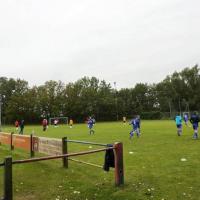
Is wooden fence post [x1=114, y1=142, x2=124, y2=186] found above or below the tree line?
below

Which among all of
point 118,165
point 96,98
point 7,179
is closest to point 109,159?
point 118,165

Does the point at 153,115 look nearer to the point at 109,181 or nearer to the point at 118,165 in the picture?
the point at 109,181

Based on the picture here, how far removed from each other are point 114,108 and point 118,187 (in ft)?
308

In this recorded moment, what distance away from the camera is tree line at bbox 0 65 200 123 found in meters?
95.2

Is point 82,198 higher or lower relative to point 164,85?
lower

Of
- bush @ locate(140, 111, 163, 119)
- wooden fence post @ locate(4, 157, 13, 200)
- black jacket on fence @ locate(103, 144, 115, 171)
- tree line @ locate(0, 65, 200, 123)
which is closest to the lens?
wooden fence post @ locate(4, 157, 13, 200)

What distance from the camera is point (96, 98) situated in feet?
332

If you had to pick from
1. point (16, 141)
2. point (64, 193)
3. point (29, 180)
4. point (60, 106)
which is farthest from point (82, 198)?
point (60, 106)

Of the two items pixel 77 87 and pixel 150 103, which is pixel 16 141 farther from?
pixel 150 103

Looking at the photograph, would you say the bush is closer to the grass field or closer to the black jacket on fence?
the grass field

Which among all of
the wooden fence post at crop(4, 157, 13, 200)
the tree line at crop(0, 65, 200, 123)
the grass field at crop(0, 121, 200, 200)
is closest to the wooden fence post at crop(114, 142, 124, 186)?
the grass field at crop(0, 121, 200, 200)

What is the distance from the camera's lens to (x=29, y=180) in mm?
10438

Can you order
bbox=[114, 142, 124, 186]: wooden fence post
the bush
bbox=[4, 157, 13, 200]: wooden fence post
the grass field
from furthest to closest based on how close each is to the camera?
the bush, bbox=[114, 142, 124, 186]: wooden fence post, the grass field, bbox=[4, 157, 13, 200]: wooden fence post

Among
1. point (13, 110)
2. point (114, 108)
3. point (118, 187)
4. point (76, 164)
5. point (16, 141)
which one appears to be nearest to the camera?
point (118, 187)
